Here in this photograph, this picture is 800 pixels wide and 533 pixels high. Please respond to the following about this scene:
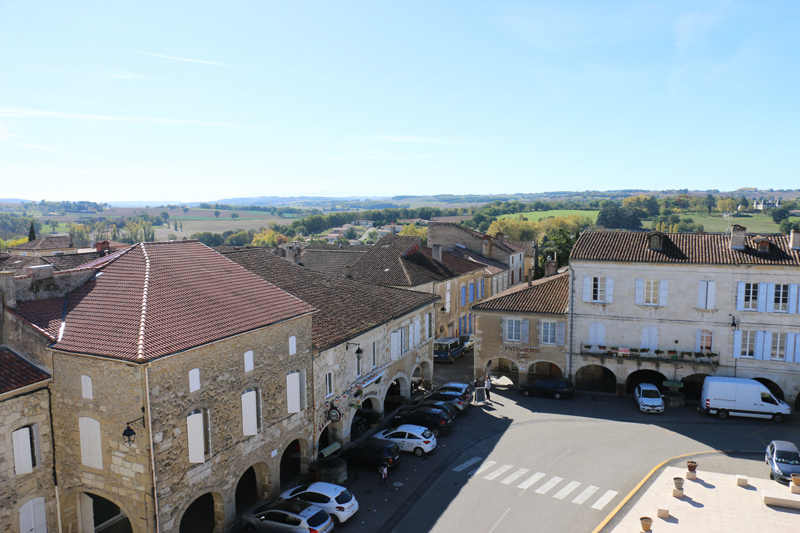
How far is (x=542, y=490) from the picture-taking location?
79.9 ft

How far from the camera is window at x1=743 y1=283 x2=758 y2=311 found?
1351 inches

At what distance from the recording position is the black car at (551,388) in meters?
36.8

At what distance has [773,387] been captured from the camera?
115 feet

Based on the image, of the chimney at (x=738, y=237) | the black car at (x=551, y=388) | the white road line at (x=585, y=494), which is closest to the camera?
the white road line at (x=585, y=494)

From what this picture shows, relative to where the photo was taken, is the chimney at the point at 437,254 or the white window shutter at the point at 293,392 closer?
the white window shutter at the point at 293,392

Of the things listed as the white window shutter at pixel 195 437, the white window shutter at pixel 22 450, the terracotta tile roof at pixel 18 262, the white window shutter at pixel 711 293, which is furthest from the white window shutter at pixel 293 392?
the white window shutter at pixel 711 293

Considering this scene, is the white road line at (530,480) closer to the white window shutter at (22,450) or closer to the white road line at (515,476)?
the white road line at (515,476)

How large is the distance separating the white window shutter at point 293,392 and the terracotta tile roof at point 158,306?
9.01ft

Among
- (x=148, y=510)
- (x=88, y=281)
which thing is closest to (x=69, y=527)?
(x=148, y=510)

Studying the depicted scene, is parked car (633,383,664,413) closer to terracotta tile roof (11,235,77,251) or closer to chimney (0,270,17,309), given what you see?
chimney (0,270,17,309)

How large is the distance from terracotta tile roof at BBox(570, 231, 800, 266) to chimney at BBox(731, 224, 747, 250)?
33 centimetres

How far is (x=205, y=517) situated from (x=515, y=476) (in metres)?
13.4

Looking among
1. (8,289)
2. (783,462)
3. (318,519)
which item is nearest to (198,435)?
(318,519)

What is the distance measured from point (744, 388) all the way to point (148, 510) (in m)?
31.3
